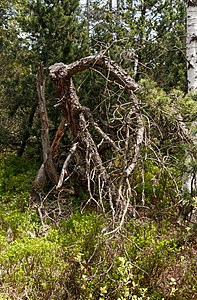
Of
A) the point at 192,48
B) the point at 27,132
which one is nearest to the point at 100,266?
the point at 192,48

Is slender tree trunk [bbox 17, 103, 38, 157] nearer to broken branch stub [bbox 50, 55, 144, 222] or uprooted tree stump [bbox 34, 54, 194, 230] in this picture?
uprooted tree stump [bbox 34, 54, 194, 230]

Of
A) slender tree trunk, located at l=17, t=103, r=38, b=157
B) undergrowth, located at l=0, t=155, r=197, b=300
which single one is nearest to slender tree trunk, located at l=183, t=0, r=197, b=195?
undergrowth, located at l=0, t=155, r=197, b=300

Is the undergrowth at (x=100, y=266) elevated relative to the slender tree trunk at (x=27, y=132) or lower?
lower

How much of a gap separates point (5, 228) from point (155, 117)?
2.33 metres

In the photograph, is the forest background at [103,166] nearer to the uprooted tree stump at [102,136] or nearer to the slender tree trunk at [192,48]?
the uprooted tree stump at [102,136]

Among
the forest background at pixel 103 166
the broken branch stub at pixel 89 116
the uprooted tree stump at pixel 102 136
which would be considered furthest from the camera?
the broken branch stub at pixel 89 116

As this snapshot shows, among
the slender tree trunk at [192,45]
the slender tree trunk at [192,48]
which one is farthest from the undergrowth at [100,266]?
the slender tree trunk at [192,45]

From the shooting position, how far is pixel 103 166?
438 cm

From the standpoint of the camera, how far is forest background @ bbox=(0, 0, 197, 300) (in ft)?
9.59

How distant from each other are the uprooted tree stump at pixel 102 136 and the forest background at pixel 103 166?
30 mm

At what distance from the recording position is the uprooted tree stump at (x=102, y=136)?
333 centimetres

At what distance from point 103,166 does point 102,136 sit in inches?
16.2

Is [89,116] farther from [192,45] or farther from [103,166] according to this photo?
[192,45]

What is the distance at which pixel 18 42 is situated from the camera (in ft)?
22.8
